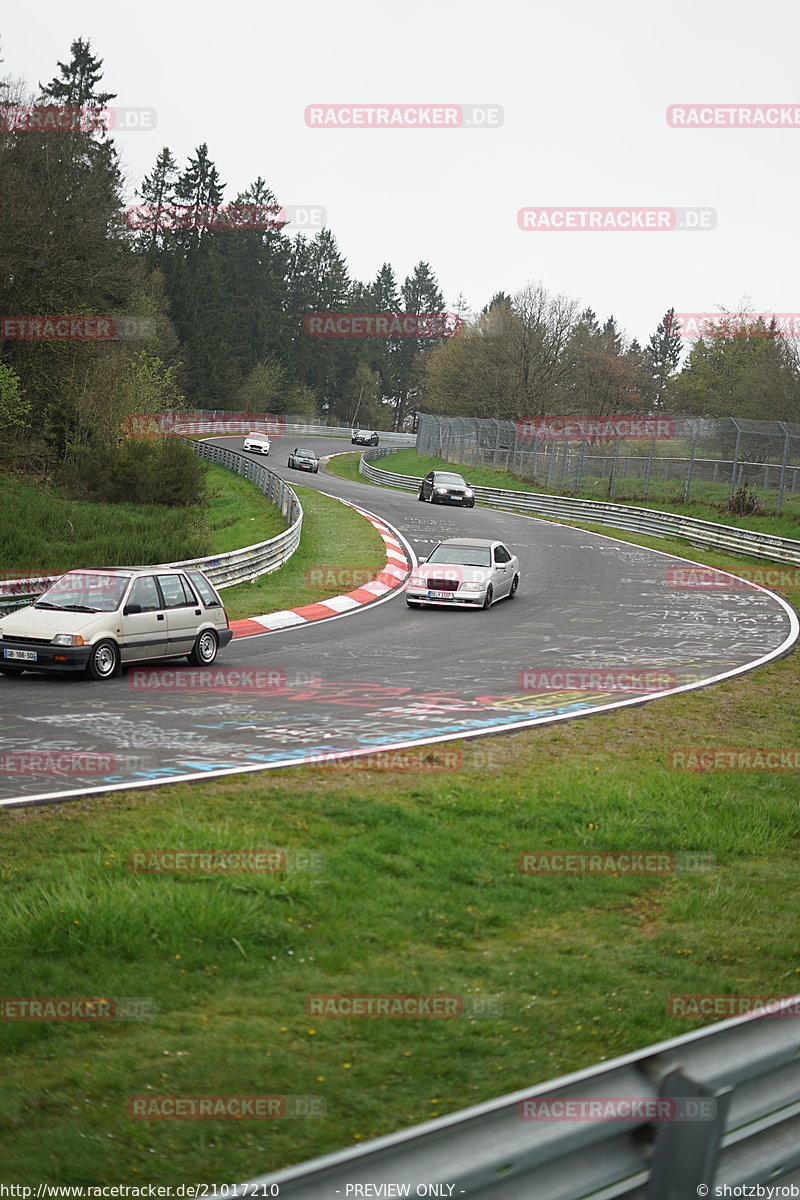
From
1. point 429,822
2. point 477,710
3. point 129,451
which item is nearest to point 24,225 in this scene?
point 129,451

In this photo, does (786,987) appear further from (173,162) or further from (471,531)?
(173,162)

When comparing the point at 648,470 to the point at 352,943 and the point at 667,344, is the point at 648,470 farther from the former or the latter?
the point at 667,344

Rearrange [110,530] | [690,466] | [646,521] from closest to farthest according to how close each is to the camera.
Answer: [110,530], [646,521], [690,466]

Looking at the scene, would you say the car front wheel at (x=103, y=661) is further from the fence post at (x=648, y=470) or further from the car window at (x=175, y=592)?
the fence post at (x=648, y=470)

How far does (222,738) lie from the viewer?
10.9 m

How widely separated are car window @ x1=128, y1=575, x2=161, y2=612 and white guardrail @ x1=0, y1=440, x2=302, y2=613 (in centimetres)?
338

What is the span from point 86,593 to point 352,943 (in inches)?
434

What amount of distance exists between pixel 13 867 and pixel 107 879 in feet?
2.13

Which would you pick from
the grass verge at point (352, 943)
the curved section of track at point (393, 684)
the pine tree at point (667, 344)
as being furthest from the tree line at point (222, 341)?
the grass verge at point (352, 943)

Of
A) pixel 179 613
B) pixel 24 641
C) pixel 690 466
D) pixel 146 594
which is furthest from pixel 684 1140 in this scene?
pixel 690 466

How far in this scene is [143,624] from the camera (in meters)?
15.6

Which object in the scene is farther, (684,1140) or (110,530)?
(110,530)

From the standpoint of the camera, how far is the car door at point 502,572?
81.2 ft

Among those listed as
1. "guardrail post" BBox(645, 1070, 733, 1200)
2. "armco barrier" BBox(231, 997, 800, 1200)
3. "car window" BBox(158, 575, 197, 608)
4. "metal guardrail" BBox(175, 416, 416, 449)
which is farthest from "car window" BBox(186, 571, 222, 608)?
"metal guardrail" BBox(175, 416, 416, 449)
